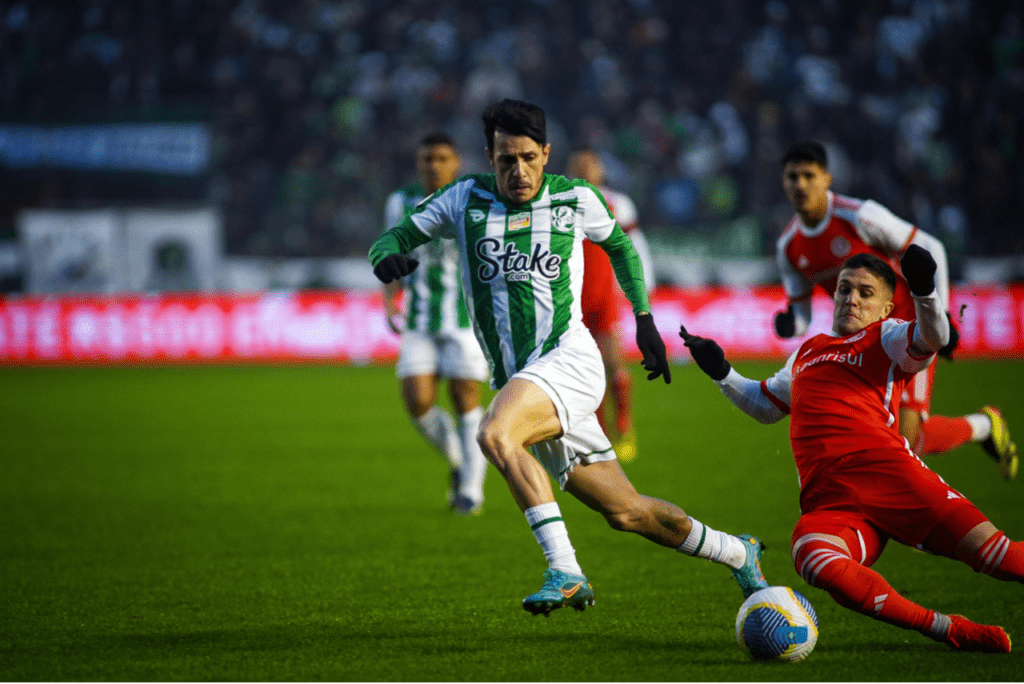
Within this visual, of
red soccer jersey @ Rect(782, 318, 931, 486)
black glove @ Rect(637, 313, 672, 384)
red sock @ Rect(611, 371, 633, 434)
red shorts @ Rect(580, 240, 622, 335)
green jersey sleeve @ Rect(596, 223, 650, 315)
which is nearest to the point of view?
red soccer jersey @ Rect(782, 318, 931, 486)

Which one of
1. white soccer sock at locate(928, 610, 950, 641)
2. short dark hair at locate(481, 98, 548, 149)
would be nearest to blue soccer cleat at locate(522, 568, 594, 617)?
white soccer sock at locate(928, 610, 950, 641)

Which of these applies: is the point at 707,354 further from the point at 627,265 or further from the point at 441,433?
the point at 441,433

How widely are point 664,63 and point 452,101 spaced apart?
383cm

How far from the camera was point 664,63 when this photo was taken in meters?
20.8

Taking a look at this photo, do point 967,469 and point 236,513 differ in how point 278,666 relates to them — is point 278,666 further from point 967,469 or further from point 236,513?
point 967,469

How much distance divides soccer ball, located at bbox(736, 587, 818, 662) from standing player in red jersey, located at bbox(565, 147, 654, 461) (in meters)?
3.90

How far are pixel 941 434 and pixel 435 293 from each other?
3048 millimetres

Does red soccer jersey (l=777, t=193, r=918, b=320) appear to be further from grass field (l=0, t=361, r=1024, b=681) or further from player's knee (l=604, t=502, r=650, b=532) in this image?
player's knee (l=604, t=502, r=650, b=532)

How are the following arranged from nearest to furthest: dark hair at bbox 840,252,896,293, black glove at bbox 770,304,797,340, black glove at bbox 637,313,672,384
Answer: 1. dark hair at bbox 840,252,896,293
2. black glove at bbox 637,313,672,384
3. black glove at bbox 770,304,797,340

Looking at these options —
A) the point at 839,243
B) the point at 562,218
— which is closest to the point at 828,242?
the point at 839,243

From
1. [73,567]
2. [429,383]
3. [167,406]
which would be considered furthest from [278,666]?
[167,406]

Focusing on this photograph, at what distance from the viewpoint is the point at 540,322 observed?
14.7ft

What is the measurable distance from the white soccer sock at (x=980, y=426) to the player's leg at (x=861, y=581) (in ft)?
10.6

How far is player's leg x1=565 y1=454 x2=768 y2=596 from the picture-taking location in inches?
168
